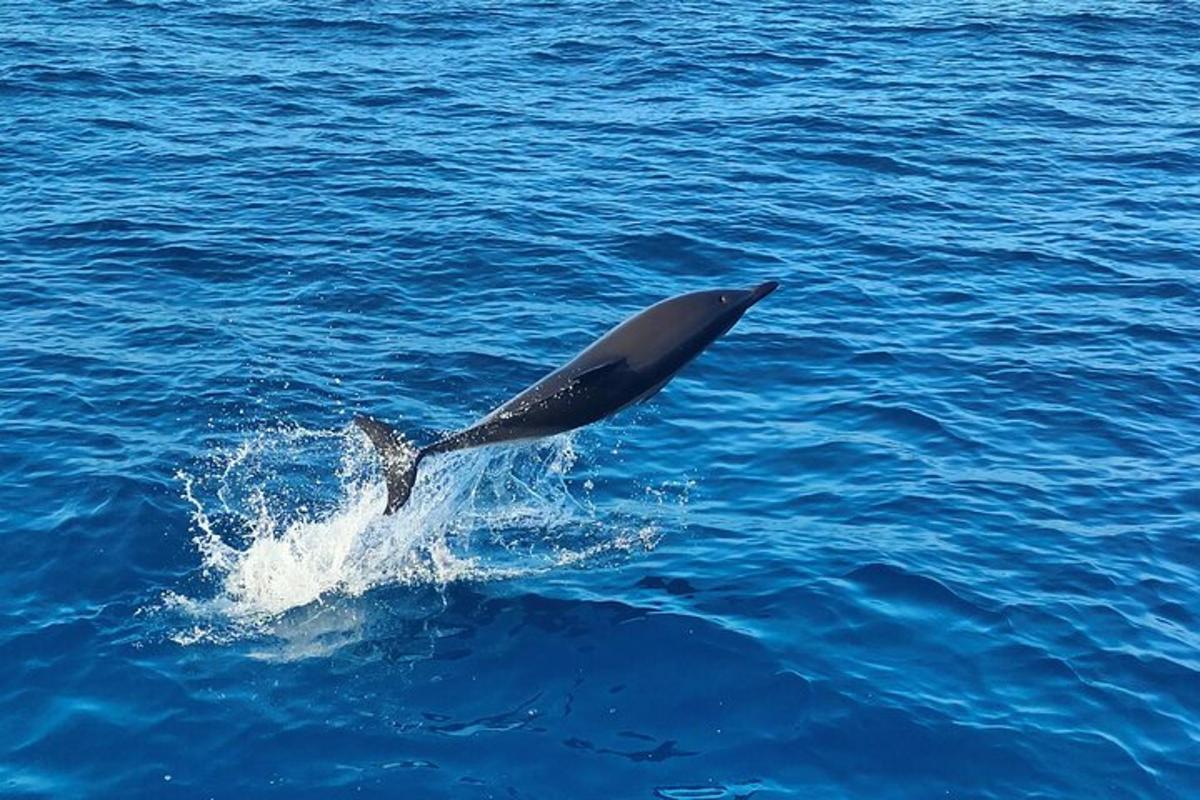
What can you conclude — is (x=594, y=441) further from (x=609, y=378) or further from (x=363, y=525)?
(x=609, y=378)

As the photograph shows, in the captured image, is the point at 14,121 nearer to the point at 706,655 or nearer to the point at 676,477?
the point at 676,477

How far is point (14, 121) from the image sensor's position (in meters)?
30.0

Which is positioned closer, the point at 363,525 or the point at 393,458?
the point at 393,458

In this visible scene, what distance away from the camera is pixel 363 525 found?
16438mm

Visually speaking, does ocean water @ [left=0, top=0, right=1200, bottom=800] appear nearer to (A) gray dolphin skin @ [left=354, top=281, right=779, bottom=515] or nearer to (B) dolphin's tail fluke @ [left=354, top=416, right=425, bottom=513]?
(B) dolphin's tail fluke @ [left=354, top=416, right=425, bottom=513]

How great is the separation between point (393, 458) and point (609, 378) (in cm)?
224

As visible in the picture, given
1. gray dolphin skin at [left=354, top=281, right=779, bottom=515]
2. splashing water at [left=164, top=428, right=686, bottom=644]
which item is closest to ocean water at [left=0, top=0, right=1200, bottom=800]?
splashing water at [left=164, top=428, right=686, bottom=644]

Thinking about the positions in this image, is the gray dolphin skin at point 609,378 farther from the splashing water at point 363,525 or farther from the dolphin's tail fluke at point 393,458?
the splashing water at point 363,525

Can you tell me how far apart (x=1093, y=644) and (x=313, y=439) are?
369 inches

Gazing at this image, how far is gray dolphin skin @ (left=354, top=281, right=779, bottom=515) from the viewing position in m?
13.5

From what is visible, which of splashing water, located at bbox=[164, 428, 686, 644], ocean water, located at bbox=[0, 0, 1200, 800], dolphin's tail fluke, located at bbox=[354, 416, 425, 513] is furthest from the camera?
splashing water, located at bbox=[164, 428, 686, 644]

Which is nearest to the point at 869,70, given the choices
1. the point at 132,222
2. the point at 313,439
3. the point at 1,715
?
the point at 132,222

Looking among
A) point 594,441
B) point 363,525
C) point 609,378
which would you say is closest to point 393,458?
point 609,378

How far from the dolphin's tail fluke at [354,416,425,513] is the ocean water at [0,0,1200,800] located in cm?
177
